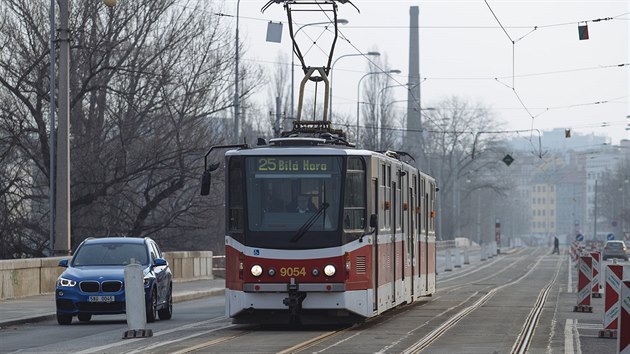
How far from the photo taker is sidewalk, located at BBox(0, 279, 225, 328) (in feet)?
77.6

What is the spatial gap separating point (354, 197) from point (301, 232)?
106 cm

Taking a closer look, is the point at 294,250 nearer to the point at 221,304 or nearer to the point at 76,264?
the point at 76,264

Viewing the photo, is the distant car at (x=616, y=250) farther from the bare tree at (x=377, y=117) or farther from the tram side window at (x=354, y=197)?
the tram side window at (x=354, y=197)

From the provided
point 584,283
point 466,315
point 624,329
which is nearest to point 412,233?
point 466,315

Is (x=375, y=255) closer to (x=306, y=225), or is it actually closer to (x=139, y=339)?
(x=306, y=225)

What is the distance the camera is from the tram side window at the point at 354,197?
2034 cm

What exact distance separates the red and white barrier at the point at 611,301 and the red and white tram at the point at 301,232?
3.43 metres

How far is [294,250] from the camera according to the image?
65.5 feet

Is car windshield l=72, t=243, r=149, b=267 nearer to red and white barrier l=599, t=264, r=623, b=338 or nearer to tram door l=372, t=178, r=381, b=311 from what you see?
tram door l=372, t=178, r=381, b=311

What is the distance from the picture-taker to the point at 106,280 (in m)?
22.7

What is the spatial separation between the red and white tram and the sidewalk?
4808mm

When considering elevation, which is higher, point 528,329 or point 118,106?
point 118,106

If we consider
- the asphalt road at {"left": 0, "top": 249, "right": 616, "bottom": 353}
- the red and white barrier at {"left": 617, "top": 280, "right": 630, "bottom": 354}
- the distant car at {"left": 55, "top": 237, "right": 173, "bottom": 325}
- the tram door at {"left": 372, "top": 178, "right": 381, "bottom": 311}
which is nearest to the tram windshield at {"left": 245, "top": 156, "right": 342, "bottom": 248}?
the tram door at {"left": 372, "top": 178, "right": 381, "bottom": 311}

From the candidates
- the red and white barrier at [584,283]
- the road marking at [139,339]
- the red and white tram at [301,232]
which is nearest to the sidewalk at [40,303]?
the road marking at [139,339]
